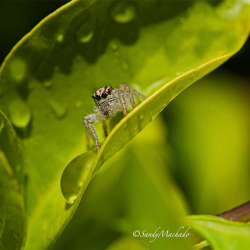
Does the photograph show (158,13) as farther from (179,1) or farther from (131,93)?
(131,93)

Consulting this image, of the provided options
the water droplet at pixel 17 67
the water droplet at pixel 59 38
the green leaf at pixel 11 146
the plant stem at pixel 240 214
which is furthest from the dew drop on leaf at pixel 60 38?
the plant stem at pixel 240 214

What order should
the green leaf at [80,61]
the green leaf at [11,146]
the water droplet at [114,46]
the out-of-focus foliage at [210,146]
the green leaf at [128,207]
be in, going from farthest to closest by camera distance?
1. the out-of-focus foliage at [210,146]
2. the water droplet at [114,46]
3. the green leaf at [80,61]
4. the green leaf at [11,146]
5. the green leaf at [128,207]

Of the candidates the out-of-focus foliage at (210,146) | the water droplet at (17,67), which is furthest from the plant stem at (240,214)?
the water droplet at (17,67)

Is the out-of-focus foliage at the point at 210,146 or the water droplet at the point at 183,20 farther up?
the water droplet at the point at 183,20

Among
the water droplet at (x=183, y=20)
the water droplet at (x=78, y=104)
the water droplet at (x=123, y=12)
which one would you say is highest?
the water droplet at (x=123, y=12)

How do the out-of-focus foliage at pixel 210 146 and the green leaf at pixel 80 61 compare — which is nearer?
the green leaf at pixel 80 61

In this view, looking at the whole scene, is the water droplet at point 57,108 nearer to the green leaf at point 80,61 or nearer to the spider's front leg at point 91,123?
the green leaf at point 80,61

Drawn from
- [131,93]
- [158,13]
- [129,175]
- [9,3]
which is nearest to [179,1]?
[158,13]

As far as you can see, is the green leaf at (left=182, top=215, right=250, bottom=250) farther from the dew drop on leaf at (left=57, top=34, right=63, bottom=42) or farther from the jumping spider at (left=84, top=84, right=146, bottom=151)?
the dew drop on leaf at (left=57, top=34, right=63, bottom=42)

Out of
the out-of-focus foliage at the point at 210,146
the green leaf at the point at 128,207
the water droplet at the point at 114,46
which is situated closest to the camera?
the green leaf at the point at 128,207
